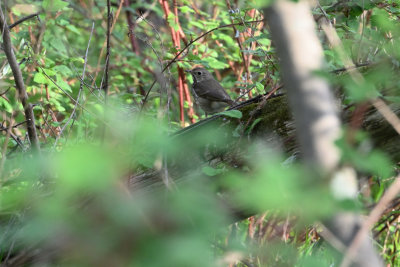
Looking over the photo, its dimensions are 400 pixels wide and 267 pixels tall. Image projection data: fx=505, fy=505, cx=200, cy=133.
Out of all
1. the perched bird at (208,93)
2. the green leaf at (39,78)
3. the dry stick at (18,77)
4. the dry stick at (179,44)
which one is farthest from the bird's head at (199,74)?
the dry stick at (18,77)

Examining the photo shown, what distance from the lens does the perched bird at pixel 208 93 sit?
16.8ft

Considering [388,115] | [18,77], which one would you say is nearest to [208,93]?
[18,77]

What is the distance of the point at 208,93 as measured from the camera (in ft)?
17.2

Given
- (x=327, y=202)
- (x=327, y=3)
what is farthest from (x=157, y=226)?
(x=327, y=3)

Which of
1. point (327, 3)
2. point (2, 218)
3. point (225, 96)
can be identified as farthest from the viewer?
point (225, 96)

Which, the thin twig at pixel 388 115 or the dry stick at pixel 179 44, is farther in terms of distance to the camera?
the dry stick at pixel 179 44

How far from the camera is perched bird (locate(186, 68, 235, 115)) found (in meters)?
5.13

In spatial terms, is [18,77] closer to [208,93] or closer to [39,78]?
[39,78]

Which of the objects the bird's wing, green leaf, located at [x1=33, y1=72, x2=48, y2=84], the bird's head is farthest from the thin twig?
the bird's head

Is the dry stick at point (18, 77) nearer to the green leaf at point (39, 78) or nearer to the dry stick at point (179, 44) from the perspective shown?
the green leaf at point (39, 78)

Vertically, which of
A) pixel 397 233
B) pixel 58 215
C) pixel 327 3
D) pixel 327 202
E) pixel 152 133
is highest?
pixel 327 3

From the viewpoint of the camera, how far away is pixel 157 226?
1088mm

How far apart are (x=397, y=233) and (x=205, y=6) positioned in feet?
15.5

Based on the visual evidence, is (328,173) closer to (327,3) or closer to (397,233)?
(327,3)
